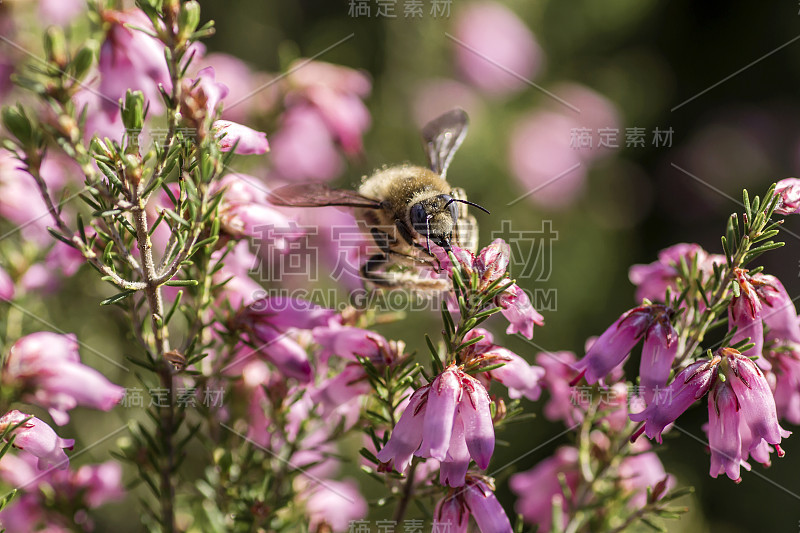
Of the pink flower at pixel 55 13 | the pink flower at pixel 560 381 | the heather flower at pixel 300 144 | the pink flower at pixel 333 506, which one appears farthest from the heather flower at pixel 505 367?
the pink flower at pixel 55 13

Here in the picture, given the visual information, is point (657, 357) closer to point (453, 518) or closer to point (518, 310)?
point (518, 310)

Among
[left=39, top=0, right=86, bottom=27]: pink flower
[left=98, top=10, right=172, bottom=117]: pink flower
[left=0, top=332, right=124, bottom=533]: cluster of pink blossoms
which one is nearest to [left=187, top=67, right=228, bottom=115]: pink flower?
[left=98, top=10, right=172, bottom=117]: pink flower

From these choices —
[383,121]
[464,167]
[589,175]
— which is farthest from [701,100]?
[383,121]

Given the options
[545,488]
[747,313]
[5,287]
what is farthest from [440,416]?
[5,287]

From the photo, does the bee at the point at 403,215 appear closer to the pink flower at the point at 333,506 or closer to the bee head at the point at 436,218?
the bee head at the point at 436,218

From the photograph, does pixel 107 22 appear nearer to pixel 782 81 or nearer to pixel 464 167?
pixel 464 167

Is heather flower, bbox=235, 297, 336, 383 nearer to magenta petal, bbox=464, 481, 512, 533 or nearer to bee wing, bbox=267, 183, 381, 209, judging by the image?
bee wing, bbox=267, 183, 381, 209
